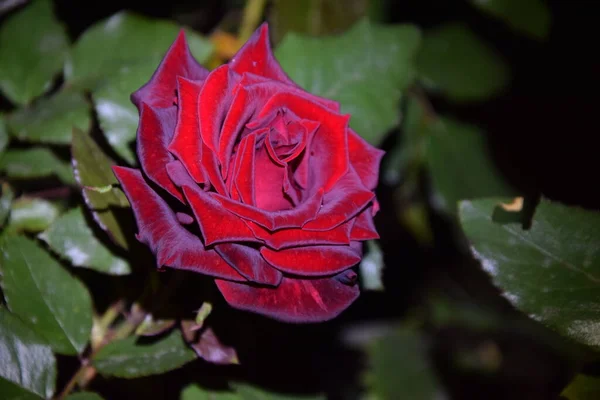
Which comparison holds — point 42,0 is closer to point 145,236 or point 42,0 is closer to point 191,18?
point 191,18

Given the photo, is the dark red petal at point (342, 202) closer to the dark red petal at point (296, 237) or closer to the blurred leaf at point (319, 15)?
the dark red petal at point (296, 237)

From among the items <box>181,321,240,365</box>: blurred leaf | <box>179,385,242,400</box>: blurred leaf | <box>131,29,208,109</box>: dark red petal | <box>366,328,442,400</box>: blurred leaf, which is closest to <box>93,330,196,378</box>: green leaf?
<box>181,321,240,365</box>: blurred leaf

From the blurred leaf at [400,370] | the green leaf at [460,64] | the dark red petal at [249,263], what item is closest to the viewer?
the dark red petal at [249,263]

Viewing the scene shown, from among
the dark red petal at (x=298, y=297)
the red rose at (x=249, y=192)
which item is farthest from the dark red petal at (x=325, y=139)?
the dark red petal at (x=298, y=297)

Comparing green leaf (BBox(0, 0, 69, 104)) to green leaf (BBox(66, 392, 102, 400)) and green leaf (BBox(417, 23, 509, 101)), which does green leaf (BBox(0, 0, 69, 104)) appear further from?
green leaf (BBox(417, 23, 509, 101))

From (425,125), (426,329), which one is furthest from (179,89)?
(426,329)

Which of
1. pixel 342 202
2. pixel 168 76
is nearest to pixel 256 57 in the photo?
pixel 168 76
